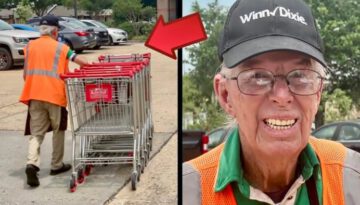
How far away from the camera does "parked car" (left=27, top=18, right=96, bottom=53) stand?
41.7ft

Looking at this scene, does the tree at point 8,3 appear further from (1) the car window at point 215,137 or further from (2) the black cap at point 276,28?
(2) the black cap at point 276,28

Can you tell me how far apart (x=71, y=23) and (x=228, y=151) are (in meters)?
13.4

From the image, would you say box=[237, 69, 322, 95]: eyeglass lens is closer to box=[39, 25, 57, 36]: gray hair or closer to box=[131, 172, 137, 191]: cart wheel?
box=[131, 172, 137, 191]: cart wheel

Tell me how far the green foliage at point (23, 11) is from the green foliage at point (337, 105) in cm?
1502

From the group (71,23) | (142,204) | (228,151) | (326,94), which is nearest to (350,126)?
(326,94)

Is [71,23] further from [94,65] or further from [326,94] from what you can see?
[326,94]

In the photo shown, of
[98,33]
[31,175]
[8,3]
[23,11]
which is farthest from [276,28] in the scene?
[23,11]

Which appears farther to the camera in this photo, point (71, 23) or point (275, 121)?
point (71, 23)

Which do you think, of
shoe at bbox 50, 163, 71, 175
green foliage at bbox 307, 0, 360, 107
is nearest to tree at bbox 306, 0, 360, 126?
green foliage at bbox 307, 0, 360, 107

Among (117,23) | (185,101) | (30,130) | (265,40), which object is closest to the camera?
(265,40)

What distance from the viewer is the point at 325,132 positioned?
813 millimetres

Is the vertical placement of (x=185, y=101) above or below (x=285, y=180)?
above

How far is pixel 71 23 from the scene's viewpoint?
45.2ft

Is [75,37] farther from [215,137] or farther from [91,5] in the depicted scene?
[215,137]
